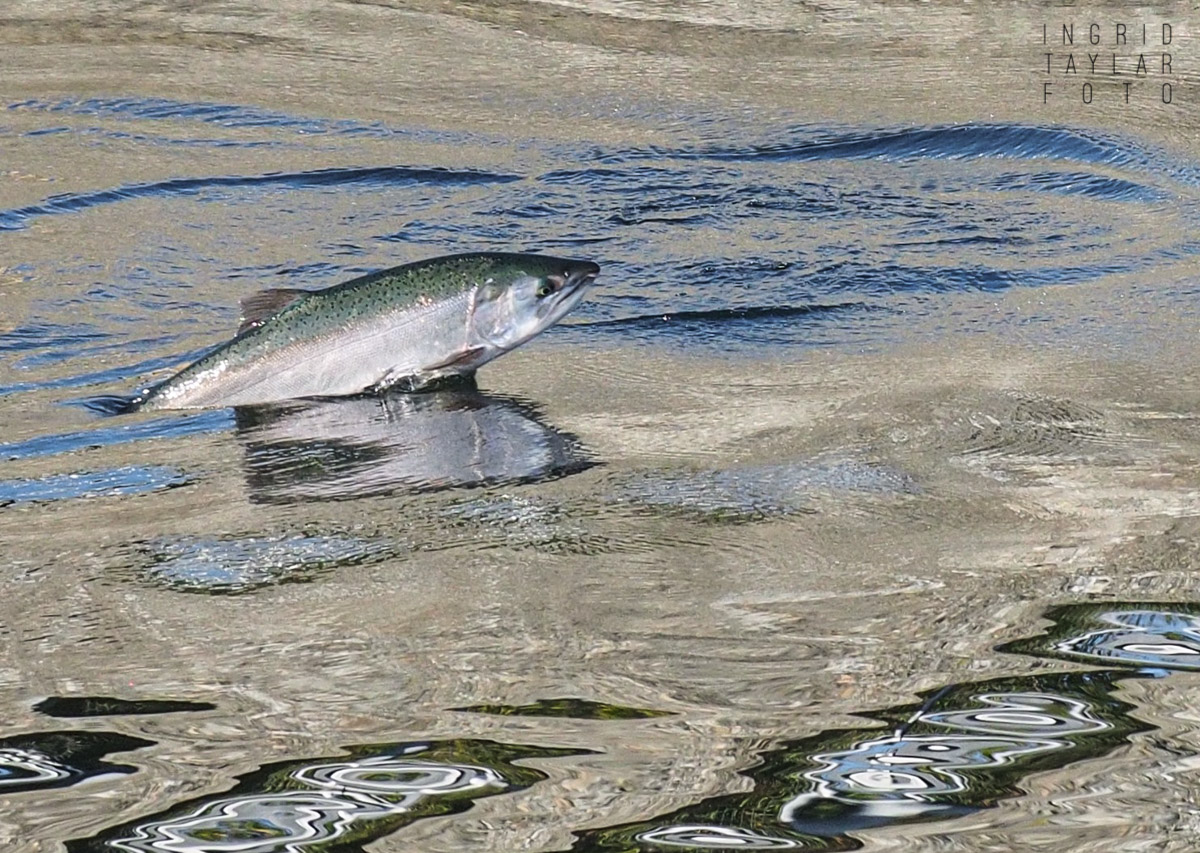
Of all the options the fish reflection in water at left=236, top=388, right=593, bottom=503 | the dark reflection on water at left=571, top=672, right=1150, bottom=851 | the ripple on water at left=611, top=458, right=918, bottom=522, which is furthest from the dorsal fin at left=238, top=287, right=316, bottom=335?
the dark reflection on water at left=571, top=672, right=1150, bottom=851

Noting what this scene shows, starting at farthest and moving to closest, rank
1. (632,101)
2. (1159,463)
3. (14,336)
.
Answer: (632,101), (14,336), (1159,463)

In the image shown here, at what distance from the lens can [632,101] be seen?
1019cm

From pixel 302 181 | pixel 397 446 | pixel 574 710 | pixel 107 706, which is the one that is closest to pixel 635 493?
pixel 397 446

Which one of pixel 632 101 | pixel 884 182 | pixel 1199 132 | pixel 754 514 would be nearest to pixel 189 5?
pixel 632 101

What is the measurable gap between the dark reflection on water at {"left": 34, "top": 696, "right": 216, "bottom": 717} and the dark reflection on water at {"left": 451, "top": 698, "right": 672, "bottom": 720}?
527 mm

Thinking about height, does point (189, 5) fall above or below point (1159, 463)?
above

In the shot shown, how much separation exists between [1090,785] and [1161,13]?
10.1m

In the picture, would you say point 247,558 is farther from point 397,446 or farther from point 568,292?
point 568,292

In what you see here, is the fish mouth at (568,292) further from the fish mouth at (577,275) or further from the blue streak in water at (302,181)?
the blue streak in water at (302,181)

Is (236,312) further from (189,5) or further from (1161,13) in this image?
(1161,13)

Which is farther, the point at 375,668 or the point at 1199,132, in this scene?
the point at 1199,132

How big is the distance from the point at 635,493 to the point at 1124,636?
53.7 inches

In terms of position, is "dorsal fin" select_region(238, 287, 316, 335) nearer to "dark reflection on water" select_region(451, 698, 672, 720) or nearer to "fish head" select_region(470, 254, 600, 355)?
"fish head" select_region(470, 254, 600, 355)

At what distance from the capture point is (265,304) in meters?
5.51
